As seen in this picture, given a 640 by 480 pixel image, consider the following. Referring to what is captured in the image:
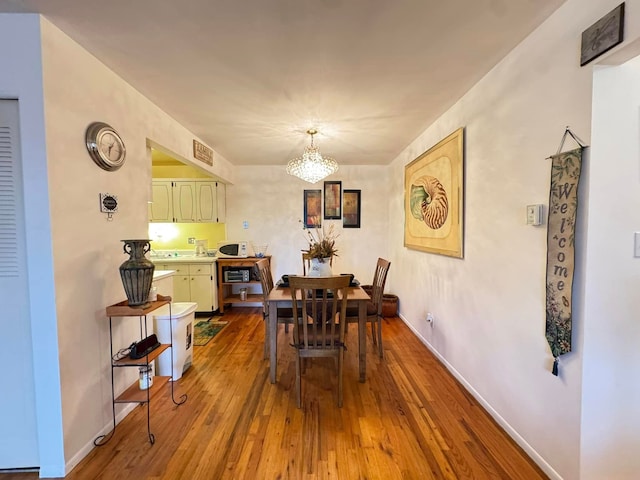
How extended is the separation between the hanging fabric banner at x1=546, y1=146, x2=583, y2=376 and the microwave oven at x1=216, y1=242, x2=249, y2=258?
4056 mm

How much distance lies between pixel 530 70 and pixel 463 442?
230 cm

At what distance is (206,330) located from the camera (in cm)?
374

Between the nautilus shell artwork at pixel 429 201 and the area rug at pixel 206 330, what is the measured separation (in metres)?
3.01

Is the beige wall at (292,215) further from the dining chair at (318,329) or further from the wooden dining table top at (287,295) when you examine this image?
the dining chair at (318,329)

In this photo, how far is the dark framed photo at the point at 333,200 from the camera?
191 inches

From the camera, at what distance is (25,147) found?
1.46m

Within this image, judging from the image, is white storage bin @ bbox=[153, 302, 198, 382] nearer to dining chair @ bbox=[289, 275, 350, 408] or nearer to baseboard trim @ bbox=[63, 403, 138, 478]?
baseboard trim @ bbox=[63, 403, 138, 478]

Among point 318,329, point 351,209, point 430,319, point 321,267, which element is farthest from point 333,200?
point 318,329

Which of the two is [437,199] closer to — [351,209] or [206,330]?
[351,209]

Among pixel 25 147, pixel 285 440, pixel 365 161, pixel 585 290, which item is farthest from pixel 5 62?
pixel 365 161

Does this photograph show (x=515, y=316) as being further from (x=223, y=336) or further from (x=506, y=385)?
(x=223, y=336)

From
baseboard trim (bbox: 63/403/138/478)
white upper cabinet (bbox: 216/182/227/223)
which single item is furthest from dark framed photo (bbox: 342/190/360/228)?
baseboard trim (bbox: 63/403/138/478)

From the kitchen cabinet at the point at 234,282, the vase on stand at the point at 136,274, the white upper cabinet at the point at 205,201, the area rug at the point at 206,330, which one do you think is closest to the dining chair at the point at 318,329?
the vase on stand at the point at 136,274

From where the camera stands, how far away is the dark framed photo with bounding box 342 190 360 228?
4.88 meters
